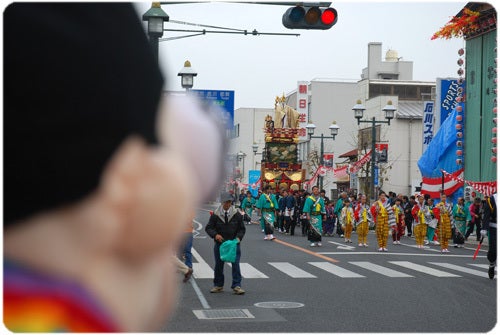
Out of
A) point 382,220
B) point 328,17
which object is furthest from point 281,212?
point 328,17

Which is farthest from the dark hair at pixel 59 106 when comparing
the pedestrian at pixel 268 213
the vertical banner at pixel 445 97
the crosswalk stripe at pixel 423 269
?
the vertical banner at pixel 445 97

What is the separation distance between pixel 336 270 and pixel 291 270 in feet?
2.88

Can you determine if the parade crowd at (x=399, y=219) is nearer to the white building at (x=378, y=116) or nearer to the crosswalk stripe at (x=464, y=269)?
the crosswalk stripe at (x=464, y=269)

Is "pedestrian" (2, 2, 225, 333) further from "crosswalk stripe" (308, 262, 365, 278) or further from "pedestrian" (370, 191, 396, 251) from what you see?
"pedestrian" (370, 191, 396, 251)

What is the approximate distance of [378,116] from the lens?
54562 mm

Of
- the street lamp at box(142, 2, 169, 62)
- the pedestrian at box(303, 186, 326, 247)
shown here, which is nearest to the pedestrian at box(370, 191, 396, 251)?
the pedestrian at box(303, 186, 326, 247)

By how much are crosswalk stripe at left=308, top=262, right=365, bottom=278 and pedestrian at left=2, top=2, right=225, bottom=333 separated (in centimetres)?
1377

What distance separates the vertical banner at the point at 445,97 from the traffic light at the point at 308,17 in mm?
21675

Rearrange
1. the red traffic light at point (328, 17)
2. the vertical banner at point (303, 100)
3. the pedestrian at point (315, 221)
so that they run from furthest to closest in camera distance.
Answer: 1. the vertical banner at point (303, 100)
2. the pedestrian at point (315, 221)
3. the red traffic light at point (328, 17)

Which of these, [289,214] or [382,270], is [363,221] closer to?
[289,214]

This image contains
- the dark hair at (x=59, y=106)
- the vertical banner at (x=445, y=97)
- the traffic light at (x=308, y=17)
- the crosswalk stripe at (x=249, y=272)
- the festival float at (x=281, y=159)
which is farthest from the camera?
the festival float at (x=281, y=159)

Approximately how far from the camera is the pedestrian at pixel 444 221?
21.6 m

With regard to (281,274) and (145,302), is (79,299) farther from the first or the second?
(281,274)

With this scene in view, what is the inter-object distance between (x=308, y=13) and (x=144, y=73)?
8541mm
